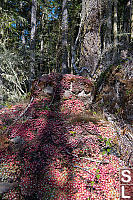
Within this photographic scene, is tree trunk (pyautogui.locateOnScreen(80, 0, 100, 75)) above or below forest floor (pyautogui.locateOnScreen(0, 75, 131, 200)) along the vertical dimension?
above

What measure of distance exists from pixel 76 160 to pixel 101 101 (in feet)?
8.55

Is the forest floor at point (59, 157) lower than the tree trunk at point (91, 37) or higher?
lower

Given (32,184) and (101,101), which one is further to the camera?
(101,101)

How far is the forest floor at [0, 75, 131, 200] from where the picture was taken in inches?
107

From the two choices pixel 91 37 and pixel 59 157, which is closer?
pixel 59 157

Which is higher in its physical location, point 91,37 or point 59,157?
point 91,37

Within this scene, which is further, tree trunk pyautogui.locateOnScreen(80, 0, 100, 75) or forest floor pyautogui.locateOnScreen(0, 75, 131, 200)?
tree trunk pyautogui.locateOnScreen(80, 0, 100, 75)

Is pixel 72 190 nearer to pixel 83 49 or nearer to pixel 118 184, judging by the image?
pixel 118 184

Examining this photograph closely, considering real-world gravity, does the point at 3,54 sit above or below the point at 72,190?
above

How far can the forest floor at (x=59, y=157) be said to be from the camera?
2.73m

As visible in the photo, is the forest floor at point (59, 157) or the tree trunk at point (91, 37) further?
the tree trunk at point (91, 37)

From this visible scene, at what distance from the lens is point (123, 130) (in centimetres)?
367

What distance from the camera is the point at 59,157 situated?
10.4 feet

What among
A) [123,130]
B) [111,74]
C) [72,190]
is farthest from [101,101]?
[72,190]
